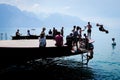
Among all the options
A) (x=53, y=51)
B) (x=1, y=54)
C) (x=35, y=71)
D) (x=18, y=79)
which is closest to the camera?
(x=1, y=54)

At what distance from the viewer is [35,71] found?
106 ft

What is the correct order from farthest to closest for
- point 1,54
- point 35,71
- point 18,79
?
point 35,71 < point 18,79 < point 1,54

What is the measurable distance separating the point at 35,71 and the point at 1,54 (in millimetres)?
9865

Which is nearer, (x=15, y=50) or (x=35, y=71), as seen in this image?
(x=15, y=50)

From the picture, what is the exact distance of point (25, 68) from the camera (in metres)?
33.5

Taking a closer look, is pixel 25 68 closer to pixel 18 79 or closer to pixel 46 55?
pixel 18 79

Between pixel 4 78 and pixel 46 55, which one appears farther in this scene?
pixel 4 78

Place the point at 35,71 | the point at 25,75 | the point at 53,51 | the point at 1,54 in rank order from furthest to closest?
the point at 35,71 < the point at 25,75 < the point at 53,51 < the point at 1,54

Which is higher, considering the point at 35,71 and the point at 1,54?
the point at 1,54

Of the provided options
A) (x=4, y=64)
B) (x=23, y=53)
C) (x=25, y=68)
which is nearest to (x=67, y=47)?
(x=23, y=53)

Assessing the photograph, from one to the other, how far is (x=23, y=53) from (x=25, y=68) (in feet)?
34.4

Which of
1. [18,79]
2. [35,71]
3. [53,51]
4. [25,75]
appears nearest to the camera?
[53,51]

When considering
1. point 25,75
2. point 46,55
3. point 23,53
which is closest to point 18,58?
point 23,53

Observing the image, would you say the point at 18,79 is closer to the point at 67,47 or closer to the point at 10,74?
the point at 10,74
